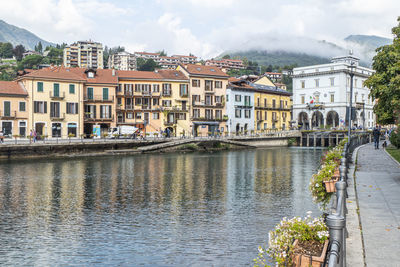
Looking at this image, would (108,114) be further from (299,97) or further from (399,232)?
(399,232)

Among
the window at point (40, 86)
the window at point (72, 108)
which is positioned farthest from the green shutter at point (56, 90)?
the window at point (72, 108)

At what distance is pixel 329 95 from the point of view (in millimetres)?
93438

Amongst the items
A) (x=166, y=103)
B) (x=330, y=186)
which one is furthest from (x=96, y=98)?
(x=330, y=186)

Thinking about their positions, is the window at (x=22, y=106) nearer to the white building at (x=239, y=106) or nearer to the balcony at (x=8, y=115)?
the balcony at (x=8, y=115)

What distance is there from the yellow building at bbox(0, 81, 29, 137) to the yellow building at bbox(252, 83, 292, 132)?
45391 mm

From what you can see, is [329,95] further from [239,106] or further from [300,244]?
[300,244]

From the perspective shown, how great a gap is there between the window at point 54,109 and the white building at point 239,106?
32701 mm

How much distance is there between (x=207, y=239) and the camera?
12.8 meters

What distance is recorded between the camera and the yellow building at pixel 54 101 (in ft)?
193

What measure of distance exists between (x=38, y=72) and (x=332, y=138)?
5388 cm

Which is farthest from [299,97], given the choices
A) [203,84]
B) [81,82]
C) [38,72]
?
[38,72]

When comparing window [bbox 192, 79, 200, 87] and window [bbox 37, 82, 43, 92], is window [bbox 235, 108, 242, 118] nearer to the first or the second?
window [bbox 192, 79, 200, 87]

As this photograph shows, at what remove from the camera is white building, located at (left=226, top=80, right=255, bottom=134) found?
3162 inches

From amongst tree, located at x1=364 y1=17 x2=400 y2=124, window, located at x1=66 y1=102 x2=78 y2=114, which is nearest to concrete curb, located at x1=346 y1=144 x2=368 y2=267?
tree, located at x1=364 y1=17 x2=400 y2=124
